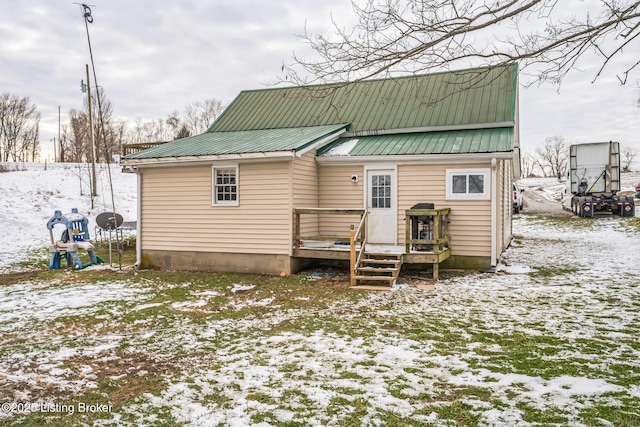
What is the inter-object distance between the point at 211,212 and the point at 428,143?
19.7 ft

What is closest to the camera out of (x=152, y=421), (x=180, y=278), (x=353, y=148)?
(x=152, y=421)

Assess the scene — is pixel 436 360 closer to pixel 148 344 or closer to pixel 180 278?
pixel 148 344

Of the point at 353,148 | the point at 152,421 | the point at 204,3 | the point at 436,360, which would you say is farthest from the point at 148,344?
the point at 353,148

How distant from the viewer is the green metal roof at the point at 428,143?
1064 cm

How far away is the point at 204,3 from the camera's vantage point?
28.0ft

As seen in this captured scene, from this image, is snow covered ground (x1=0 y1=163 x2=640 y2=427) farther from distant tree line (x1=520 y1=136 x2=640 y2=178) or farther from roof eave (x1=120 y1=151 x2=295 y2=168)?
distant tree line (x1=520 y1=136 x2=640 y2=178)

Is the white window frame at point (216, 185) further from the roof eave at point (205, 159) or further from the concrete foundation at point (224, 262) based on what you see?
the concrete foundation at point (224, 262)

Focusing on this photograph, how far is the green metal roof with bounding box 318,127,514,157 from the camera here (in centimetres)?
1064

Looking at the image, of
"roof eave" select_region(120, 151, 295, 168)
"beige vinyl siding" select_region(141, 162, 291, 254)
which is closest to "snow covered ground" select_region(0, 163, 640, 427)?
"beige vinyl siding" select_region(141, 162, 291, 254)

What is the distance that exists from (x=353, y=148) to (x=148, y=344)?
7.79 m

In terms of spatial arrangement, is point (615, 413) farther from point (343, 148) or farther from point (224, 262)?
point (343, 148)

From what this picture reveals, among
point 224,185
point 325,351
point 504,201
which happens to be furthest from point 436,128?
point 325,351

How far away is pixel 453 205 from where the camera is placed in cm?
1091

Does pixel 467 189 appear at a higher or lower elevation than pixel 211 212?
higher
